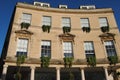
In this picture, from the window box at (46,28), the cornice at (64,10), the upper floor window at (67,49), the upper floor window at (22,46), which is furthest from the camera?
the cornice at (64,10)

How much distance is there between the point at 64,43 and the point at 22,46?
5.77m

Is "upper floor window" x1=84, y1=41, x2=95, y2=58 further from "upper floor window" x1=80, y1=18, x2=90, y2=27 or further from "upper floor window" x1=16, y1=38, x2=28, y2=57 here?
"upper floor window" x1=16, y1=38, x2=28, y2=57

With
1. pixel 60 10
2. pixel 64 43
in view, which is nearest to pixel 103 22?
pixel 60 10

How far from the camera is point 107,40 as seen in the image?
2336 cm

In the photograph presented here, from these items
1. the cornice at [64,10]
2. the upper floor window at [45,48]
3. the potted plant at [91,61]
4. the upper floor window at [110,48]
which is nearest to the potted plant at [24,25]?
the upper floor window at [45,48]

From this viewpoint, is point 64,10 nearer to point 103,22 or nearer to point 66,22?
point 66,22

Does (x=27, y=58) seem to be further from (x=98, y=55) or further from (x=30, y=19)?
(x=98, y=55)

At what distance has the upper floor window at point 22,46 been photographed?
21.1m

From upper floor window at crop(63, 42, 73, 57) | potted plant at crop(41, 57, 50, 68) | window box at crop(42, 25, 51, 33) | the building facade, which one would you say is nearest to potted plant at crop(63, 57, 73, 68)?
the building facade

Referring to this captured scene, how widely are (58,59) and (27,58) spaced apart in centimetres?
395

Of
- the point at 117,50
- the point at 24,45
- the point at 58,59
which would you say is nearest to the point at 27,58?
the point at 24,45

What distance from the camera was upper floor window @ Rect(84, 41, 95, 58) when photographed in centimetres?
2247

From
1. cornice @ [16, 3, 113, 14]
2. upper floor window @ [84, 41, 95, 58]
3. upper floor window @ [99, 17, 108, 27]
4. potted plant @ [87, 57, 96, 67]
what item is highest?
cornice @ [16, 3, 113, 14]

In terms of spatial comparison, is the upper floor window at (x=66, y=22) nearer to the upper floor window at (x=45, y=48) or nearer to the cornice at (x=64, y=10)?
the cornice at (x=64, y=10)
